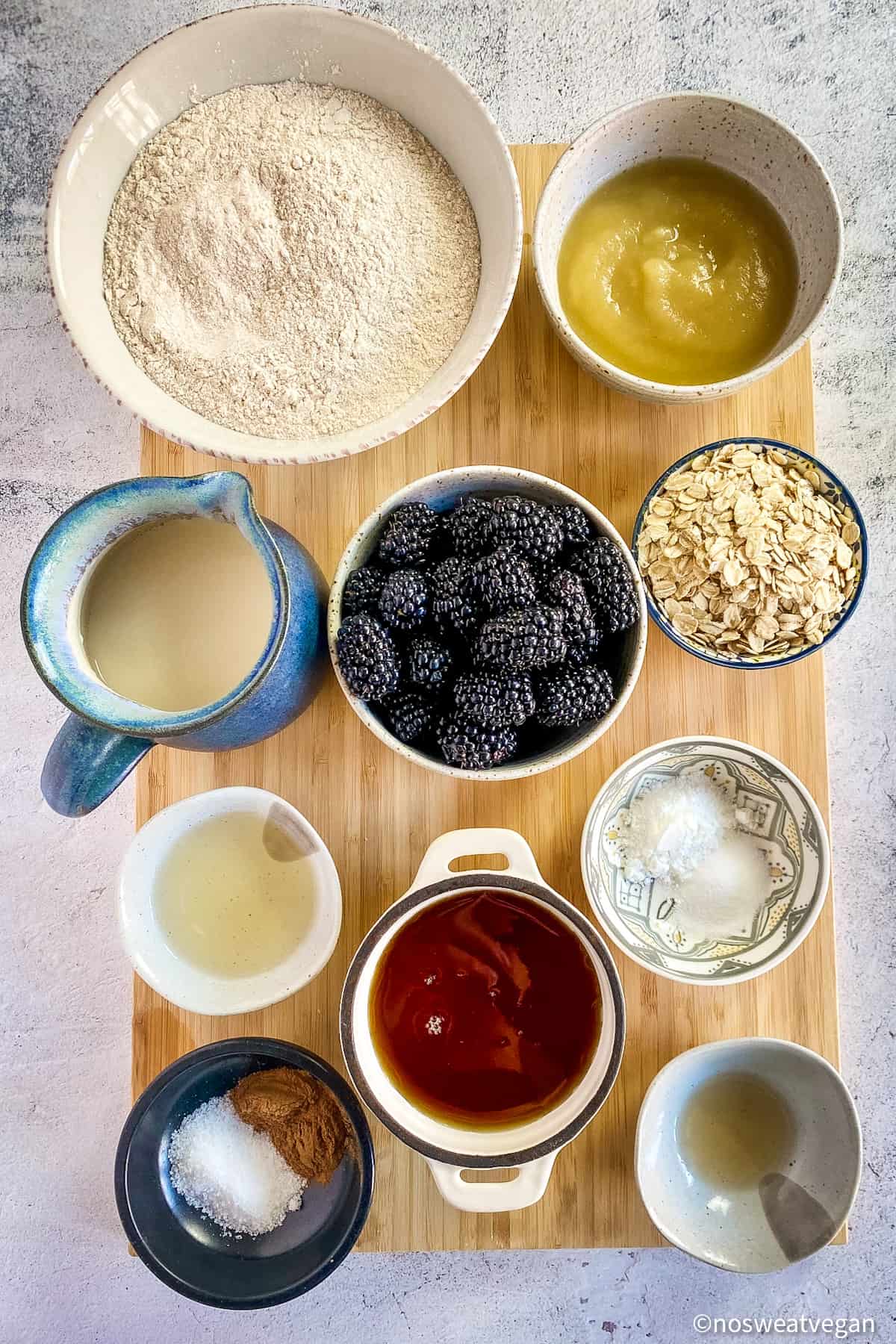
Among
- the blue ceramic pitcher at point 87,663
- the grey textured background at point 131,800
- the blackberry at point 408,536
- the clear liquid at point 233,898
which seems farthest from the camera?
the grey textured background at point 131,800

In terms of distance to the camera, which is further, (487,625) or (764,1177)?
(764,1177)

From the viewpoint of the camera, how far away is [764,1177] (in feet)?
3.24

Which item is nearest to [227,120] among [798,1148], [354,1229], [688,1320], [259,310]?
[259,310]

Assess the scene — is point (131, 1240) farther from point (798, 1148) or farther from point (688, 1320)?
point (688, 1320)

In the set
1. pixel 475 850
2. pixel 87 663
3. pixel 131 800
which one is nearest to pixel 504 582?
pixel 475 850

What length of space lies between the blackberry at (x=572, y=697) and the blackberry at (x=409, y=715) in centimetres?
10

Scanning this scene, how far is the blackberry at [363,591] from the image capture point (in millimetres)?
848

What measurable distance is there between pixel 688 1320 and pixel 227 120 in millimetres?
1553

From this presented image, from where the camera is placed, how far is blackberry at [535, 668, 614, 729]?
32.1 inches

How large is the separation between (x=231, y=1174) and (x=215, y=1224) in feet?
0.19

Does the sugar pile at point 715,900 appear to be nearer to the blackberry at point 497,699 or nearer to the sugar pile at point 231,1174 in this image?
the blackberry at point 497,699

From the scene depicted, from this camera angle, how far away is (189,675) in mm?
860

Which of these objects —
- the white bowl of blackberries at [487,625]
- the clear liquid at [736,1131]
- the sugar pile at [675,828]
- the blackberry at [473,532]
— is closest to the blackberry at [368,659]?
the white bowl of blackberries at [487,625]

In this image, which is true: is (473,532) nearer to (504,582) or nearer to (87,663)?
(504,582)
